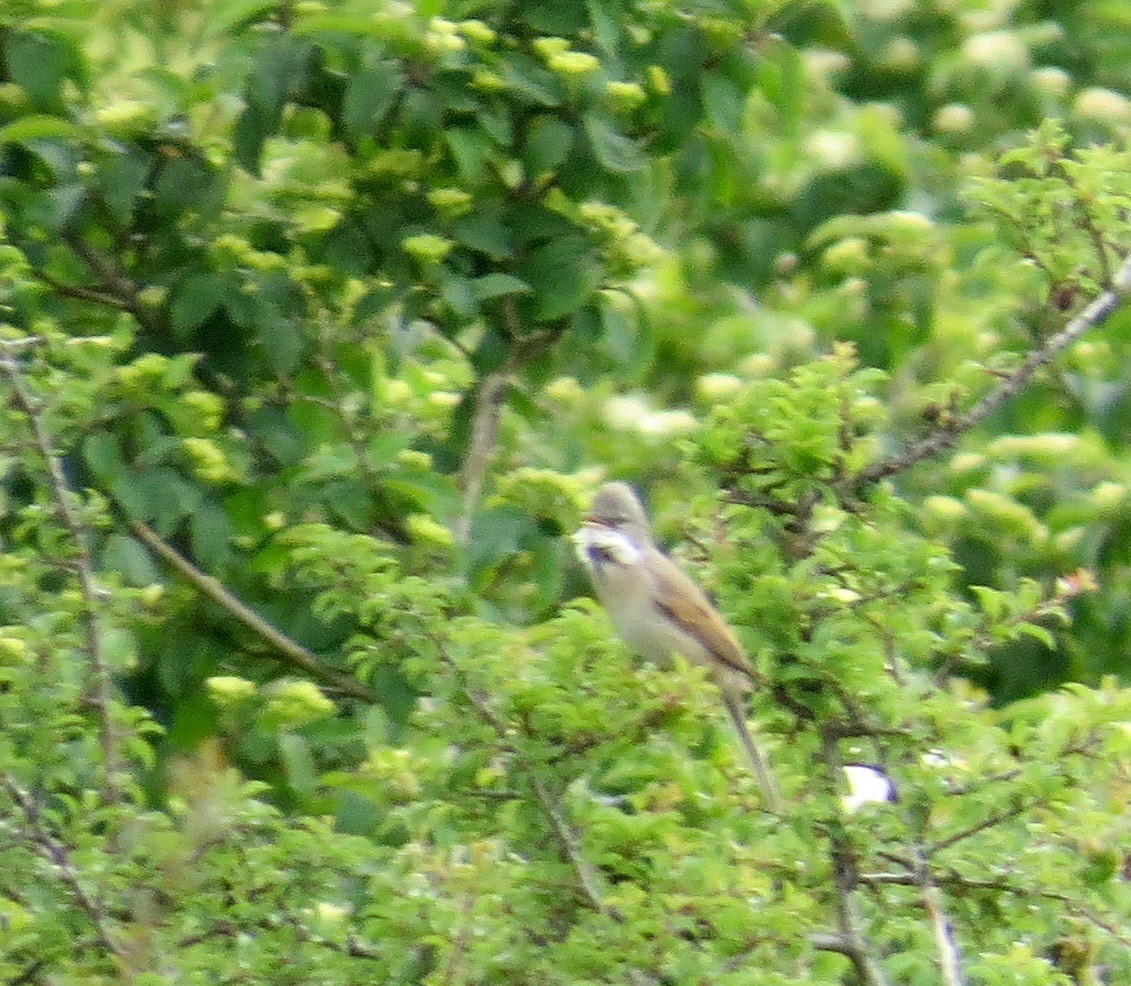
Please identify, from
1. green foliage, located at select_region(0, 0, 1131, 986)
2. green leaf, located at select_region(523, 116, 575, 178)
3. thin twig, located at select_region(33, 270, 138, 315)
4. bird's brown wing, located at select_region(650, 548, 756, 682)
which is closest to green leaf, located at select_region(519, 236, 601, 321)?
green foliage, located at select_region(0, 0, 1131, 986)

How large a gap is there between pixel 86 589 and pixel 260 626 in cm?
118

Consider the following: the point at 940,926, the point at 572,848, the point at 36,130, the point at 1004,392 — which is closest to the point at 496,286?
the point at 36,130

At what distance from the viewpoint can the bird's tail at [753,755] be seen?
11.4 feet

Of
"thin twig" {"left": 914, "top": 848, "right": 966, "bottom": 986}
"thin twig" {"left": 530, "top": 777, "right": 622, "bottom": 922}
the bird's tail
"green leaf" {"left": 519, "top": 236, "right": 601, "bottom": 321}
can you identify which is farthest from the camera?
"green leaf" {"left": 519, "top": 236, "right": 601, "bottom": 321}

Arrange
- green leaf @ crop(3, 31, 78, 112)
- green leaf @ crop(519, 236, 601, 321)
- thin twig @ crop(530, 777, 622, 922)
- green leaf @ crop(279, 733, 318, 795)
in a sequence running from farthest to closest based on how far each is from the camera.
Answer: green leaf @ crop(519, 236, 601, 321), green leaf @ crop(3, 31, 78, 112), green leaf @ crop(279, 733, 318, 795), thin twig @ crop(530, 777, 622, 922)

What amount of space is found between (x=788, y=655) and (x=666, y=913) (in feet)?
1.56

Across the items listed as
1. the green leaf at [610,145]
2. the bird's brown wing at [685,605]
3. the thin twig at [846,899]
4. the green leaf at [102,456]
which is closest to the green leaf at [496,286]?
the green leaf at [610,145]

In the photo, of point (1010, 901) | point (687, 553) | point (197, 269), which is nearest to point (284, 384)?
point (197, 269)

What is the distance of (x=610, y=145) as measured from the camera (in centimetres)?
479

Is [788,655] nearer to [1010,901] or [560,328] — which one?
[1010,901]

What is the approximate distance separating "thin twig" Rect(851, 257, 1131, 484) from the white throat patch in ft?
5.14

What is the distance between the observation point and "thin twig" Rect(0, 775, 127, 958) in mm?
3268

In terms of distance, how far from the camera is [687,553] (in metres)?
3.61

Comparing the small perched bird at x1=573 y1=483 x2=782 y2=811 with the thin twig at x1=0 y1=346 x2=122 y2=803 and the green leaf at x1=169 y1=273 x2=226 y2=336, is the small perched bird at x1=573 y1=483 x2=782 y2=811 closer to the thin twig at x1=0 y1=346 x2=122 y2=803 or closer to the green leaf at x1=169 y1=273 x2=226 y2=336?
the green leaf at x1=169 y1=273 x2=226 y2=336
